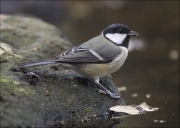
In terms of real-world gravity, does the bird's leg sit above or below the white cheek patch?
below

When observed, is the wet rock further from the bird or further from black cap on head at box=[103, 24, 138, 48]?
black cap on head at box=[103, 24, 138, 48]

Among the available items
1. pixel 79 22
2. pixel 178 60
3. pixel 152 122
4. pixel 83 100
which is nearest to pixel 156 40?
pixel 178 60

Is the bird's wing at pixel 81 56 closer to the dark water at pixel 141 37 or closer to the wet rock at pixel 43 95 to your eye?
the wet rock at pixel 43 95

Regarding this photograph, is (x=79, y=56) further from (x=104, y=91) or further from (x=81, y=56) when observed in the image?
(x=104, y=91)

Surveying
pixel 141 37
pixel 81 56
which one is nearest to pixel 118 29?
pixel 81 56

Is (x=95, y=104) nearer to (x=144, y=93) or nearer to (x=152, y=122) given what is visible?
(x=152, y=122)

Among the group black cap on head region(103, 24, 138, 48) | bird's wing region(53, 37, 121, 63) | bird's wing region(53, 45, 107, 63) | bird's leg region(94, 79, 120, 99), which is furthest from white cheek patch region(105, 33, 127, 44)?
bird's leg region(94, 79, 120, 99)

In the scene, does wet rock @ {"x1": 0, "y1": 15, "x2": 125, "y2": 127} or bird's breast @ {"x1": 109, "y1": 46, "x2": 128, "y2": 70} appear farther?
bird's breast @ {"x1": 109, "y1": 46, "x2": 128, "y2": 70}
